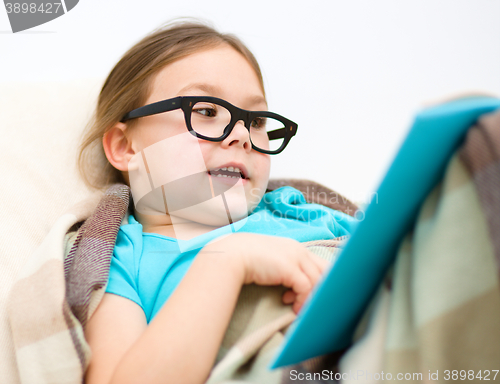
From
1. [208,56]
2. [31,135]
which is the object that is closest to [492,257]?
[208,56]

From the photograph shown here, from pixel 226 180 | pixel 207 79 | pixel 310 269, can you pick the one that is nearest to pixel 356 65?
pixel 207 79

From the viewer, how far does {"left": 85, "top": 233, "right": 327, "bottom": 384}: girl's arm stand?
507 mm

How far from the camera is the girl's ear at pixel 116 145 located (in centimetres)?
100

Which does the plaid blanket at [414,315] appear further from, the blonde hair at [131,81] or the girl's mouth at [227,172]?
the blonde hair at [131,81]

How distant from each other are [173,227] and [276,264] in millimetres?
438

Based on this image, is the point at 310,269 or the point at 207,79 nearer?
the point at 310,269

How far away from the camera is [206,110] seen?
0.89 m

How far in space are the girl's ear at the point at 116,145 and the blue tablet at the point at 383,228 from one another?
75cm

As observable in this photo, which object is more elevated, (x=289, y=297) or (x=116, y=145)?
(x=116, y=145)
